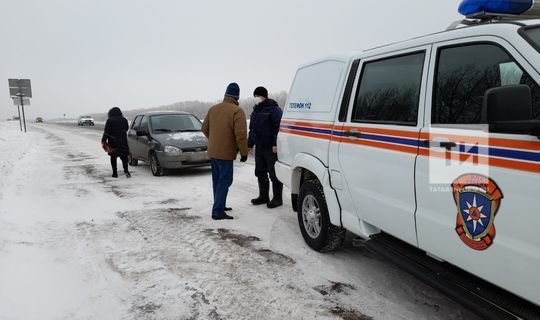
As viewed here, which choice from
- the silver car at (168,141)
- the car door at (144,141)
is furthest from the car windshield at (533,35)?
the car door at (144,141)

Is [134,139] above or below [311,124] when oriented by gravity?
below

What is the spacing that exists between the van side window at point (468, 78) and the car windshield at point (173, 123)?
8191 mm

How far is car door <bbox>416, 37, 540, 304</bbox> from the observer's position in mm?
1955

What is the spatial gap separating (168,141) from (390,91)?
7.11m

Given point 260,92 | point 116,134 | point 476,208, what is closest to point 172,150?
point 116,134

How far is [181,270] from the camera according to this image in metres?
3.78

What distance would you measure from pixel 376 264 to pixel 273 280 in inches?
46.9

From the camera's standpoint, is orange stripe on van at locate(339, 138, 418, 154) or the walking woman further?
the walking woman

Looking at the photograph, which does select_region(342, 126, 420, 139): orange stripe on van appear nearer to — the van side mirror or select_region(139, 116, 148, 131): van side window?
the van side mirror

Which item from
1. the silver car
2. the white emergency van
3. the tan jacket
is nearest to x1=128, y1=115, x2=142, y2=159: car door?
the silver car

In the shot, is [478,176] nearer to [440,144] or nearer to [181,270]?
[440,144]

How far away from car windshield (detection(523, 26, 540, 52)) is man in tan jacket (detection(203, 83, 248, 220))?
3772mm

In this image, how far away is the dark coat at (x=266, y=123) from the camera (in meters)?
5.98

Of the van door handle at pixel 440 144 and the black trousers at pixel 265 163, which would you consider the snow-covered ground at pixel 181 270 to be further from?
the van door handle at pixel 440 144
